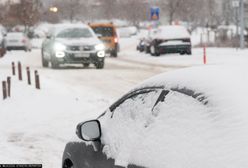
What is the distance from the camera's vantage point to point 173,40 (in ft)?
108

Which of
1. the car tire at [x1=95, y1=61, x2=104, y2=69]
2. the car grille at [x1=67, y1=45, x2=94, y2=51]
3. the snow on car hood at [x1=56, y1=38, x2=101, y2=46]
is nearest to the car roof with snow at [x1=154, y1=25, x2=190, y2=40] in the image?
the car tire at [x1=95, y1=61, x2=104, y2=69]

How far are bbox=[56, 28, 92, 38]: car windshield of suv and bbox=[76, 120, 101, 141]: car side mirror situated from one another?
20896mm

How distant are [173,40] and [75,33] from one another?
29.4 ft

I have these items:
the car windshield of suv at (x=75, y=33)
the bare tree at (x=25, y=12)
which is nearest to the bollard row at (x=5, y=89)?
the car windshield of suv at (x=75, y=33)

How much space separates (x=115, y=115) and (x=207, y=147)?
4.62ft

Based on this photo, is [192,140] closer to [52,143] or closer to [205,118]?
[205,118]

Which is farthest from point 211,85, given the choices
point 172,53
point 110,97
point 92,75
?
point 172,53

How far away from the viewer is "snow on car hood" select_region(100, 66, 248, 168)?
9.72ft

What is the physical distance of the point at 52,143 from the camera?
9078mm

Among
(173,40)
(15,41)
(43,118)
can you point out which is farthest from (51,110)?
(15,41)

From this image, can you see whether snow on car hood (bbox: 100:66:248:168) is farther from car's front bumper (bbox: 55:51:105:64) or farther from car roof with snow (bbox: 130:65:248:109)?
car's front bumper (bbox: 55:51:105:64)

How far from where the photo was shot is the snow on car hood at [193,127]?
2963mm

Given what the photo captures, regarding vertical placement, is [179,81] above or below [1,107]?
above

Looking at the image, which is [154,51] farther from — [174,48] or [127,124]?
[127,124]
